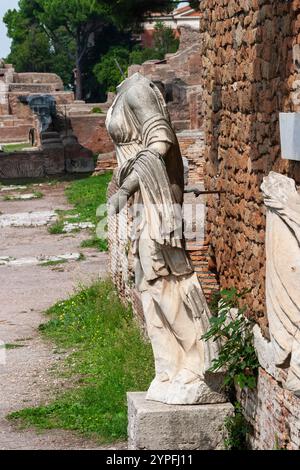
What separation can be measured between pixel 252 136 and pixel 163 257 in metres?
0.92

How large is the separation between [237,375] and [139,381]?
1.79 m

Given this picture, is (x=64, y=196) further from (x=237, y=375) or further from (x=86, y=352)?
(x=237, y=375)

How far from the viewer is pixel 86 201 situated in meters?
22.6

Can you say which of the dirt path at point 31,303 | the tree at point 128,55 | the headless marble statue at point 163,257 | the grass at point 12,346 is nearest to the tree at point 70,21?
the tree at point 128,55

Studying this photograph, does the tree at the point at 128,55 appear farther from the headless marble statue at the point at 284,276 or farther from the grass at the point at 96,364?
the headless marble statue at the point at 284,276

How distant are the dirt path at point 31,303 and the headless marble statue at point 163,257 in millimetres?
897

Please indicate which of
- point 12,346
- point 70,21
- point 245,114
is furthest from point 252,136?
point 70,21

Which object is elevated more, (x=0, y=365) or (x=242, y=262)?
(x=242, y=262)

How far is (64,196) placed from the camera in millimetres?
24328

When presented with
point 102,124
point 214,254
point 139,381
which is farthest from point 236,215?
point 102,124

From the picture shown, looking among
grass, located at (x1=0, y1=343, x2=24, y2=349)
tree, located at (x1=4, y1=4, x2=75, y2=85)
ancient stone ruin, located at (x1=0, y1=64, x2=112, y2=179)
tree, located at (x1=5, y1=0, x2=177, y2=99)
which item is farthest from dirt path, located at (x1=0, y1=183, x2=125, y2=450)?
tree, located at (x1=4, y1=4, x2=75, y2=85)

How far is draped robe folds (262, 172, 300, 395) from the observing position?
5008 millimetres

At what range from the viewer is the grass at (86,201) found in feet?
62.3

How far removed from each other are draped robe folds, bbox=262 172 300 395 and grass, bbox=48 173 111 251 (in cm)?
1151
